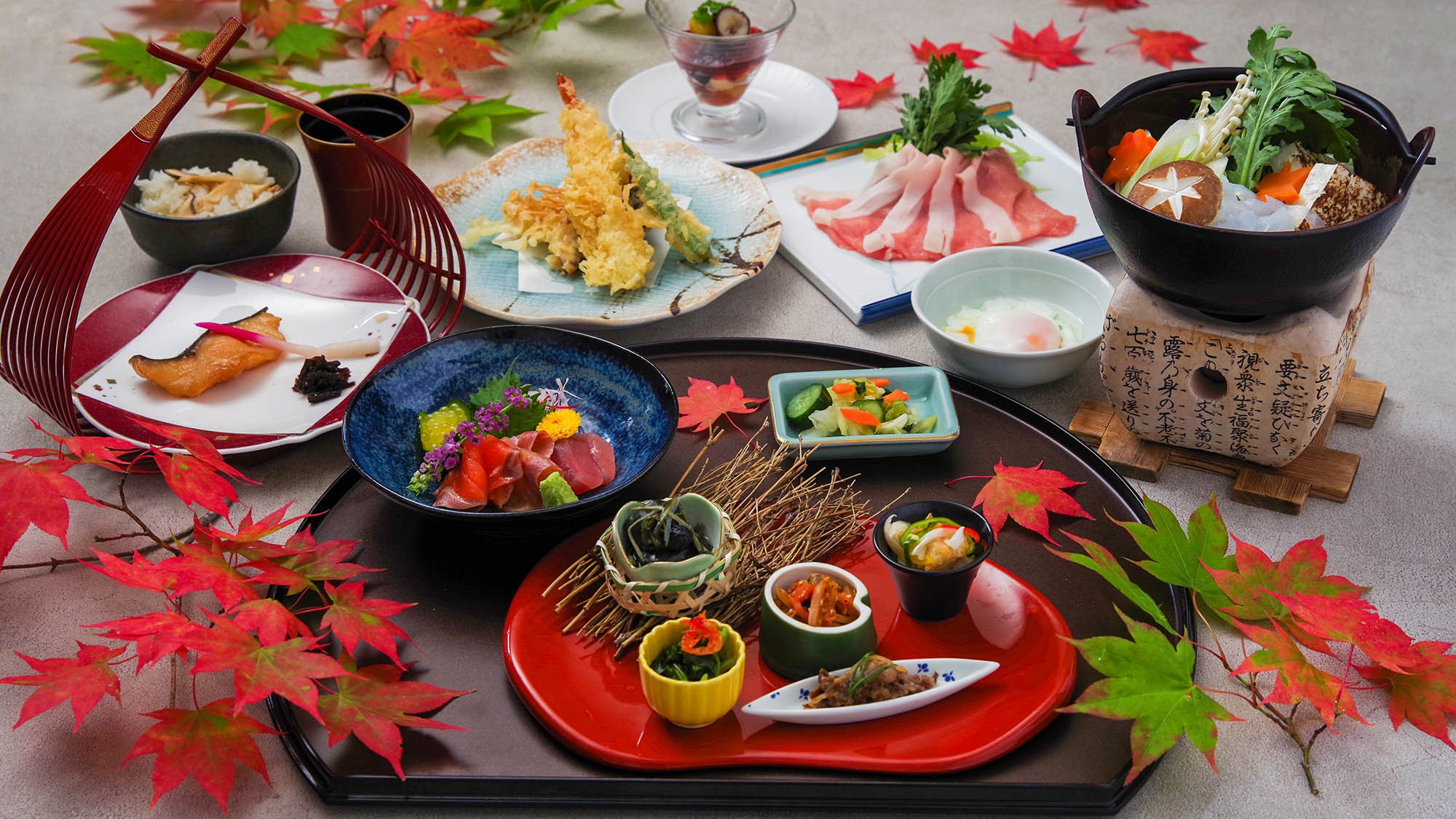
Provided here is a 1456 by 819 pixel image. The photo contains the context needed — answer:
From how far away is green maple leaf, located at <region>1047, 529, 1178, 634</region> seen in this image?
1.50m

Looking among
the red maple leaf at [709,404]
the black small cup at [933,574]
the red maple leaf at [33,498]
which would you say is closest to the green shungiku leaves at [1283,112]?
the black small cup at [933,574]

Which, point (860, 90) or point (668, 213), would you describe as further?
point (860, 90)

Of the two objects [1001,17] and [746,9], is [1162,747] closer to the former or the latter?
[746,9]

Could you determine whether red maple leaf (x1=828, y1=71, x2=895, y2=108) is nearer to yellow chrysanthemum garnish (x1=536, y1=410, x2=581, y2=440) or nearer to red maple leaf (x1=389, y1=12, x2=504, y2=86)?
red maple leaf (x1=389, y1=12, x2=504, y2=86)

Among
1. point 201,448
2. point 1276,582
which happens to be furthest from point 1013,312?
point 201,448

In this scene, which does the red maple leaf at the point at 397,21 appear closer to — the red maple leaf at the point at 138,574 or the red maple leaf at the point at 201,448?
the red maple leaf at the point at 201,448

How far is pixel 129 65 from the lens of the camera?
323 cm

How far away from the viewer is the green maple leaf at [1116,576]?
1.50m

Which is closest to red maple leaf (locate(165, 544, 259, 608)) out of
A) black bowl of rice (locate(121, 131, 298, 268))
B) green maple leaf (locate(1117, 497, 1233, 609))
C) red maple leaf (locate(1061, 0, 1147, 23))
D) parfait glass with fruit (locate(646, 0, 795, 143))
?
black bowl of rice (locate(121, 131, 298, 268))

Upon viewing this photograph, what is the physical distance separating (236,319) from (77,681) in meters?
0.95

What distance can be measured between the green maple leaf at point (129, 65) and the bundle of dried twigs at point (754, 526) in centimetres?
230

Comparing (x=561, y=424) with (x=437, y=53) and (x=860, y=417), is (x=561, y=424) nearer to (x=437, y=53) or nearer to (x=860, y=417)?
(x=860, y=417)

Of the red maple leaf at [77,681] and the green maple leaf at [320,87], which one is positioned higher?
the green maple leaf at [320,87]

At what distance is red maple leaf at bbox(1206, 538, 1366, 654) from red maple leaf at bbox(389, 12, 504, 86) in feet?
7.99
